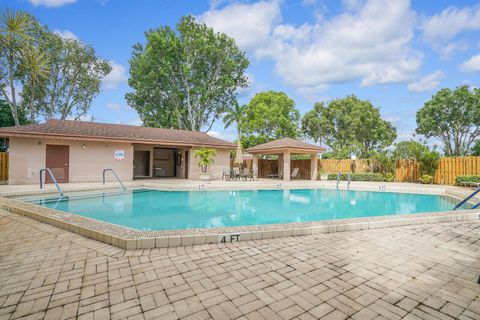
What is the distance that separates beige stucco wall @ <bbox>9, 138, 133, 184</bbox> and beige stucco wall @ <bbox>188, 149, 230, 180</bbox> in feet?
12.6

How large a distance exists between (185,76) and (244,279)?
85.9ft

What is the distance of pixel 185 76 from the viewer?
26.6 metres

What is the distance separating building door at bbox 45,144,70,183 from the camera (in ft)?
44.7

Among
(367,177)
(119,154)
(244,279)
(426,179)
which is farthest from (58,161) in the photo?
(426,179)

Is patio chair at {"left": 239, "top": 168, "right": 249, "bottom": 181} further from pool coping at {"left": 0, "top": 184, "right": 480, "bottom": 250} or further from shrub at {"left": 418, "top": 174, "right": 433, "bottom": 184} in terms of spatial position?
pool coping at {"left": 0, "top": 184, "right": 480, "bottom": 250}

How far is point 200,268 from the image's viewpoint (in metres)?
3.19

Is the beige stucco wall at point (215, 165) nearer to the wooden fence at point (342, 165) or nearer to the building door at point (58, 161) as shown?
the building door at point (58, 161)

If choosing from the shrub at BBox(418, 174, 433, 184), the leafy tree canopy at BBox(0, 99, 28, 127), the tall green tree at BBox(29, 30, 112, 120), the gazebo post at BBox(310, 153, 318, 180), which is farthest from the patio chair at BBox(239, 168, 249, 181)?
the leafy tree canopy at BBox(0, 99, 28, 127)

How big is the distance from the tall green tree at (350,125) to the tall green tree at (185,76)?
10.7 m

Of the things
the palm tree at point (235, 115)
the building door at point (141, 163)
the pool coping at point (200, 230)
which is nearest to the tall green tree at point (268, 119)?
the palm tree at point (235, 115)

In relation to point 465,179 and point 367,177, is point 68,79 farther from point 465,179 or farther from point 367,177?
point 465,179

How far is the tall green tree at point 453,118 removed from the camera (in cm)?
2720

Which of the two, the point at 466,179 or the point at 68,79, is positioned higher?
the point at 68,79

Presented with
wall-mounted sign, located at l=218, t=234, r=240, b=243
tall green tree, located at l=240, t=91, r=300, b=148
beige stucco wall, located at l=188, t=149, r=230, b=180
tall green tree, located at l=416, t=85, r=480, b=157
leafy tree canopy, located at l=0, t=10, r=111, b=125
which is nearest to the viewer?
wall-mounted sign, located at l=218, t=234, r=240, b=243
